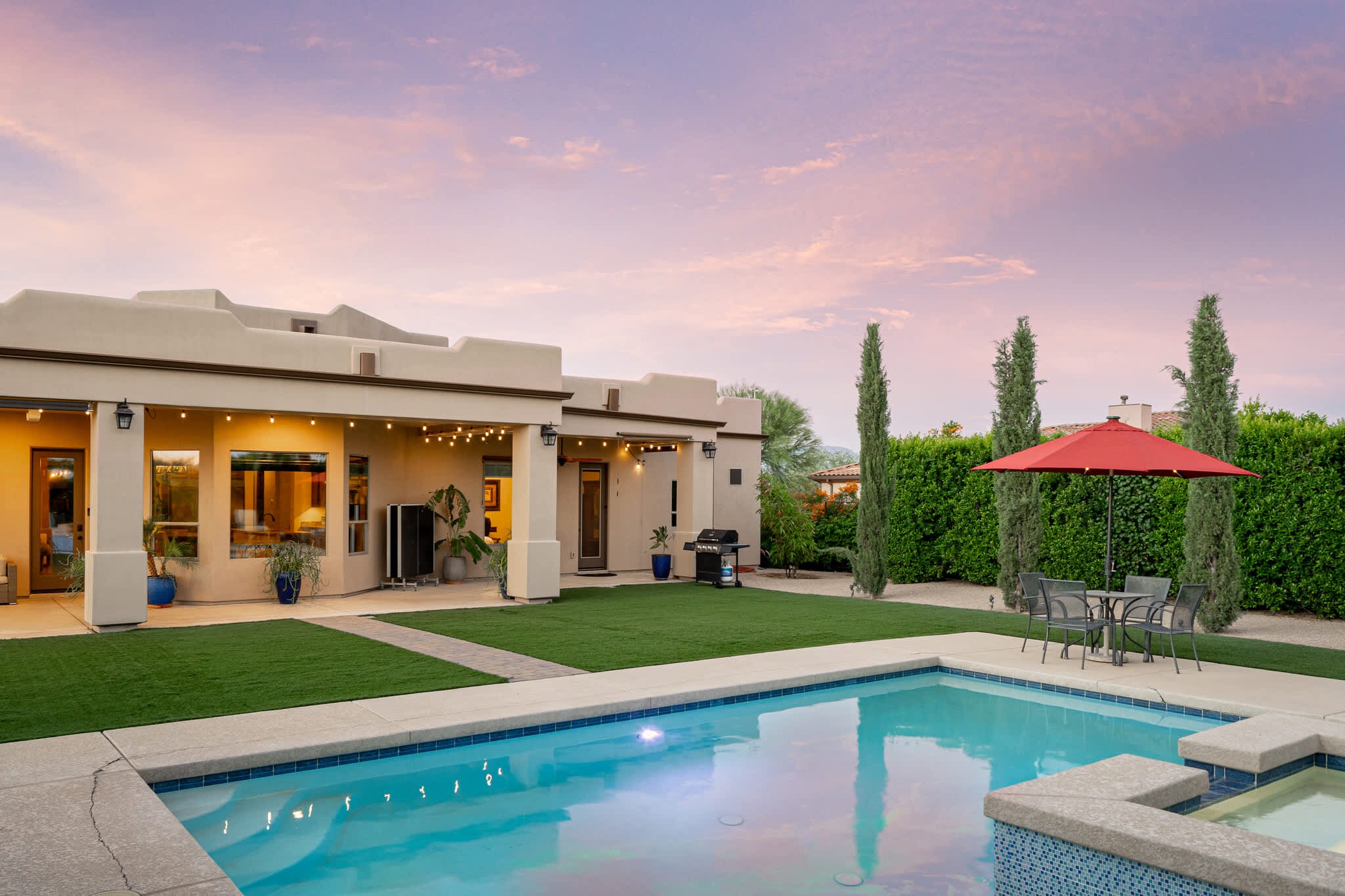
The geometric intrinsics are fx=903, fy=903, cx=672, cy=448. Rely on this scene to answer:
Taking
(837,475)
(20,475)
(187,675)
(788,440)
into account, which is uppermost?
(788,440)

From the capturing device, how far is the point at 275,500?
13.6m

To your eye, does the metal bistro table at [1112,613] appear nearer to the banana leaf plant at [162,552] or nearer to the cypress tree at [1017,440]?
the cypress tree at [1017,440]

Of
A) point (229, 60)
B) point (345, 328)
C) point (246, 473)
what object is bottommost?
point (246, 473)

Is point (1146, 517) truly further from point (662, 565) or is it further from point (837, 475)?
point (837, 475)


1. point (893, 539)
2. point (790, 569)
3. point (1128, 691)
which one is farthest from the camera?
point (790, 569)

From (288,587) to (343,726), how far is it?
7.62m

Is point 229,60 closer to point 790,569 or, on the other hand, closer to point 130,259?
point 130,259

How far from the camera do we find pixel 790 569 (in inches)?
774

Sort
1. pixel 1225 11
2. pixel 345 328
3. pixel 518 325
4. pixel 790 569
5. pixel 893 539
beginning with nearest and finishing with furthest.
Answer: pixel 1225 11 < pixel 345 328 < pixel 893 539 < pixel 790 569 < pixel 518 325

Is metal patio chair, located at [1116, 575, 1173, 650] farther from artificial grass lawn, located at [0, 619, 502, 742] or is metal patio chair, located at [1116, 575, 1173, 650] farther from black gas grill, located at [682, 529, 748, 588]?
black gas grill, located at [682, 529, 748, 588]

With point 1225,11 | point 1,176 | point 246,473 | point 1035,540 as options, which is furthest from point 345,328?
point 1225,11

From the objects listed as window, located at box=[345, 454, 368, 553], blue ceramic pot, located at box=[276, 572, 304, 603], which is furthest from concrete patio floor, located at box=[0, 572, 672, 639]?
window, located at box=[345, 454, 368, 553]

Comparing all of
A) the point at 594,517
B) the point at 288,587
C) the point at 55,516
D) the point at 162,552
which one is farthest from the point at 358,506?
the point at 594,517

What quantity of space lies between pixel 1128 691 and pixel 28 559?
14.8m
